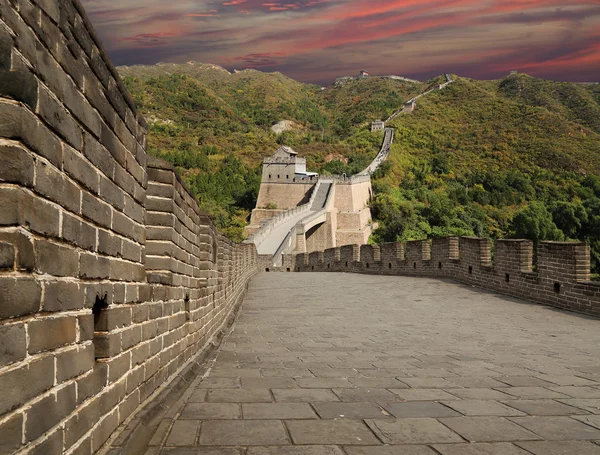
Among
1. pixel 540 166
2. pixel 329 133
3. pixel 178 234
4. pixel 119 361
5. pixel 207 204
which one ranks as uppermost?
pixel 329 133

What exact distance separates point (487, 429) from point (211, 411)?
6.02 feet

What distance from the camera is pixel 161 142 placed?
91.9 m

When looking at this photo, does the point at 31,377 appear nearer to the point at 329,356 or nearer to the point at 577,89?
the point at 329,356

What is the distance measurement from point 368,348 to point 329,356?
2.63 ft

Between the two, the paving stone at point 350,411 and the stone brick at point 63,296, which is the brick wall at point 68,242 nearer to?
the stone brick at point 63,296

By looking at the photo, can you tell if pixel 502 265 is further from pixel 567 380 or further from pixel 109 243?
pixel 109 243

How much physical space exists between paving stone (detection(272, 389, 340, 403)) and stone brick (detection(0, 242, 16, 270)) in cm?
295

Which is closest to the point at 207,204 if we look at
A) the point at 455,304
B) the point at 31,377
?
the point at 455,304

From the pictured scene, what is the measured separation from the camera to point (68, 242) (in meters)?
2.50

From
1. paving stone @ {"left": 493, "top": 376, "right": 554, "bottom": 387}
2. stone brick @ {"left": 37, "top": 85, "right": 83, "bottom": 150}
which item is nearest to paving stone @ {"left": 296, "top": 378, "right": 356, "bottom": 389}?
paving stone @ {"left": 493, "top": 376, "right": 554, "bottom": 387}

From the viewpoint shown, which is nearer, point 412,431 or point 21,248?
point 21,248

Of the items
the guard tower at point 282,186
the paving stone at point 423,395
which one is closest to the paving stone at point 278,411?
the paving stone at point 423,395

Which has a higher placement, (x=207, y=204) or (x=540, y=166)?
(x=540, y=166)

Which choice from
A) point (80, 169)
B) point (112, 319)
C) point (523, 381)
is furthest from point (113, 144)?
point (523, 381)
